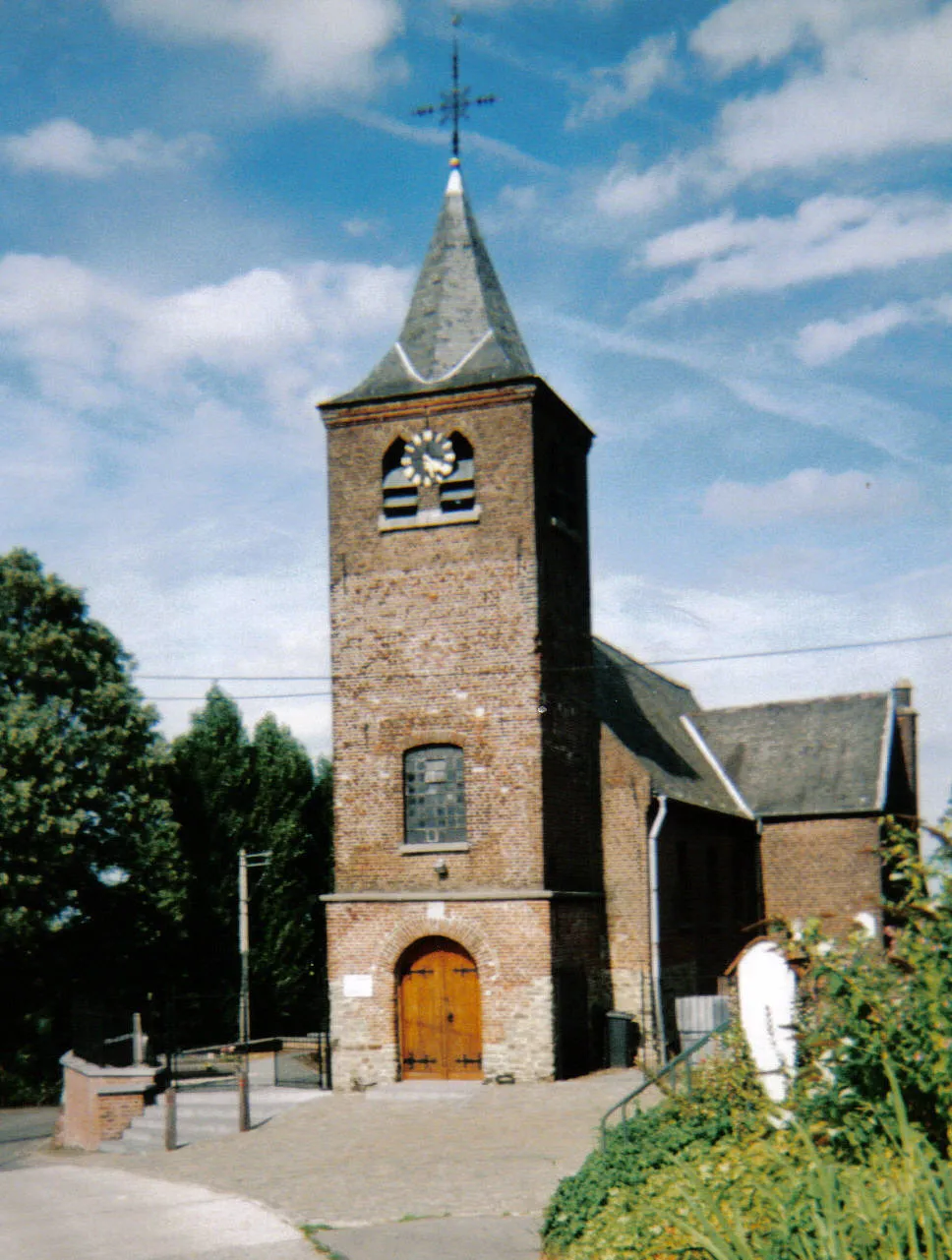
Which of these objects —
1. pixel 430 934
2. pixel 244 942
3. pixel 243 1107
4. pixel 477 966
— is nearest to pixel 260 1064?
pixel 430 934

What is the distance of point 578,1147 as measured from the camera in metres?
14.5

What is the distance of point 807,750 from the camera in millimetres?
31438

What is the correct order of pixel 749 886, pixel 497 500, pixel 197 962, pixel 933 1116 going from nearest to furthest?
pixel 933 1116
pixel 497 500
pixel 749 886
pixel 197 962

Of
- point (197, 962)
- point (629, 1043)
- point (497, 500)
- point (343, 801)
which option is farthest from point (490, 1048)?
point (197, 962)

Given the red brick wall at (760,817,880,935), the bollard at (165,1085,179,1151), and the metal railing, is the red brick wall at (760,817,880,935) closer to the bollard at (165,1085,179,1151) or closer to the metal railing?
the metal railing

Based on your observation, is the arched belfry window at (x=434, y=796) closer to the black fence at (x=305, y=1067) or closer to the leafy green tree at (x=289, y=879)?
the black fence at (x=305, y=1067)

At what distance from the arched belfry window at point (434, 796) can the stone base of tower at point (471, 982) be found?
108cm

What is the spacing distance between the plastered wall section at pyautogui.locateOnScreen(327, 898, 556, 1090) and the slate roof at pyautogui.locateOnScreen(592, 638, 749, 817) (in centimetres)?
468

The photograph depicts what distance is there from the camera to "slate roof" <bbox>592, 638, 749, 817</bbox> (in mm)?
25234

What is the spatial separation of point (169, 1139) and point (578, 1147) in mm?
5863

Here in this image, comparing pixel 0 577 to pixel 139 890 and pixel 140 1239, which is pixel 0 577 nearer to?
pixel 139 890

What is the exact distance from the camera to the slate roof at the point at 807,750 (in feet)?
97.5

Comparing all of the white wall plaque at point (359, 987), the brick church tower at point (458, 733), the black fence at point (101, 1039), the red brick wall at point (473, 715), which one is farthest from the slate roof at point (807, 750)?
the black fence at point (101, 1039)

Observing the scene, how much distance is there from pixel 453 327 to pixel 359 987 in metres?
11.1
